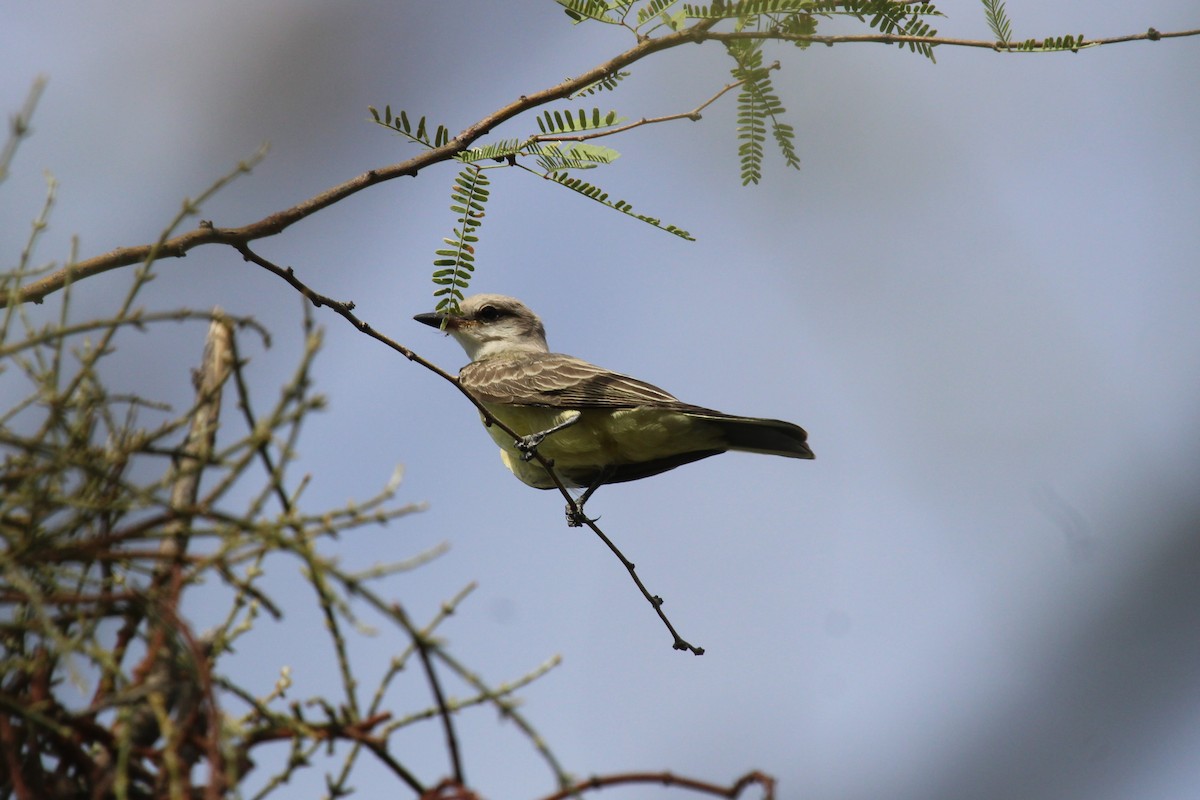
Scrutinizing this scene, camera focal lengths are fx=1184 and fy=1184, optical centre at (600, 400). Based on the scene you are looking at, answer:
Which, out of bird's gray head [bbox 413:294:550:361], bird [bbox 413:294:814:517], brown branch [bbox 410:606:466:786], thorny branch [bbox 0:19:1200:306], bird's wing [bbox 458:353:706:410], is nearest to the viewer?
brown branch [bbox 410:606:466:786]

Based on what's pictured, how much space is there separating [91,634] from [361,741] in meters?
0.53

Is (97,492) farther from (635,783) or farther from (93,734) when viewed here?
(635,783)

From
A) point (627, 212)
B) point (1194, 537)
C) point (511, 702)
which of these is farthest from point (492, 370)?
point (511, 702)

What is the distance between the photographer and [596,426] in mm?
6266

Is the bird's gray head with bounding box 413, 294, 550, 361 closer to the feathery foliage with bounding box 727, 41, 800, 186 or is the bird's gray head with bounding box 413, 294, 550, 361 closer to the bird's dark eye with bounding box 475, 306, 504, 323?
the bird's dark eye with bounding box 475, 306, 504, 323

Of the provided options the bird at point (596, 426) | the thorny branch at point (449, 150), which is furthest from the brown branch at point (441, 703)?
the bird at point (596, 426)

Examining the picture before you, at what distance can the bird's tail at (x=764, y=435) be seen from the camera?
580cm

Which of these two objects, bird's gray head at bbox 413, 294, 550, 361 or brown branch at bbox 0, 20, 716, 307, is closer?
brown branch at bbox 0, 20, 716, 307

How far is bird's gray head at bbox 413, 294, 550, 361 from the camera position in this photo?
7645 mm

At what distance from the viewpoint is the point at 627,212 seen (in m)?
3.62

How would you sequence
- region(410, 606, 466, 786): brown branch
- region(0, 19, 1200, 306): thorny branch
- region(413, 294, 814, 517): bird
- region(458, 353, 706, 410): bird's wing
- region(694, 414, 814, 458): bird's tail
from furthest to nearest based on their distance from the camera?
1. region(458, 353, 706, 410): bird's wing
2. region(413, 294, 814, 517): bird
3. region(694, 414, 814, 458): bird's tail
4. region(0, 19, 1200, 306): thorny branch
5. region(410, 606, 466, 786): brown branch

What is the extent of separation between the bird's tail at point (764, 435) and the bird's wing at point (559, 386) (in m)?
0.22

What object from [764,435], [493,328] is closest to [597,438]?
[764,435]

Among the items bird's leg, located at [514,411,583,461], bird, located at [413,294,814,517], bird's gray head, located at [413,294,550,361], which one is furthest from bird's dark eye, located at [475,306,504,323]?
bird's leg, located at [514,411,583,461]
